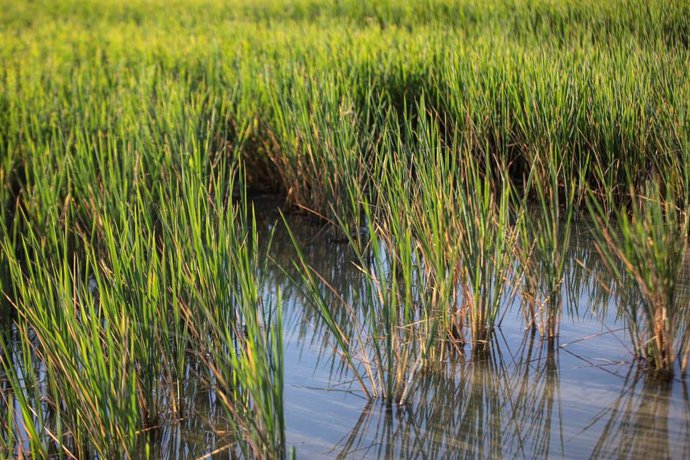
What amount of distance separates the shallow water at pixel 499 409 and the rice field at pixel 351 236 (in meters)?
0.01

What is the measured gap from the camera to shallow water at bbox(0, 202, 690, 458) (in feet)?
7.66

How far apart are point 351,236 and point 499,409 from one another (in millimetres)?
1472

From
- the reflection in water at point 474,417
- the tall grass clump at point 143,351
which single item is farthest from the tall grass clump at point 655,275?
the tall grass clump at point 143,351

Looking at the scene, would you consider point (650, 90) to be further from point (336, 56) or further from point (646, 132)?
point (336, 56)

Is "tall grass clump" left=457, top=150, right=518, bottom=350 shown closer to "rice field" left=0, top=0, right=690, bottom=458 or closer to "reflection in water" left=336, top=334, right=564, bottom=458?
"rice field" left=0, top=0, right=690, bottom=458

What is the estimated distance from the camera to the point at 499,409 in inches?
99.3

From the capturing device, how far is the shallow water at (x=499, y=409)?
234 centimetres

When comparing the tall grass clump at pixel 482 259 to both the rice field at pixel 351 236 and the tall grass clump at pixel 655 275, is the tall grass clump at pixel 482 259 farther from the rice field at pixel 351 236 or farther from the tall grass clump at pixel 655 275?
the tall grass clump at pixel 655 275

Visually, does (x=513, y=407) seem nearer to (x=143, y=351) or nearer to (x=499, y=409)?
(x=499, y=409)

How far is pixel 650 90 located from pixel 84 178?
8.75 ft

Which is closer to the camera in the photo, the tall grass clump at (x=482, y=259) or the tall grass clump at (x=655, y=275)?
the tall grass clump at (x=655, y=275)

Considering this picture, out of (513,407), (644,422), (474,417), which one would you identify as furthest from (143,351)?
(644,422)

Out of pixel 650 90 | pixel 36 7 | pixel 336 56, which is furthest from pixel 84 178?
pixel 36 7

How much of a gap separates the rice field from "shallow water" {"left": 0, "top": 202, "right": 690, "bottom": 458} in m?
0.01
